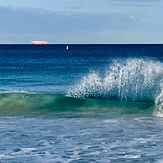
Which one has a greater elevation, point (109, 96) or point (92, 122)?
point (109, 96)

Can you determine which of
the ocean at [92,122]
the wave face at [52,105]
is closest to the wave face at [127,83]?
→ the ocean at [92,122]

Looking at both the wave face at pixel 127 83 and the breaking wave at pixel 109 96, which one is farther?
the wave face at pixel 127 83

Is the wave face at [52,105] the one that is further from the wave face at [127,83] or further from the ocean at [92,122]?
the wave face at [127,83]

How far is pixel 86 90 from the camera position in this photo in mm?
29297

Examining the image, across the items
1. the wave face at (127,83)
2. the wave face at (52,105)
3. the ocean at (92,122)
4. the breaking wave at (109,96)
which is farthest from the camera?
the wave face at (127,83)

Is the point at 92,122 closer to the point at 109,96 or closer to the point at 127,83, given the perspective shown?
the point at 109,96

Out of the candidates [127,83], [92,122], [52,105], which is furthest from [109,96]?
[92,122]

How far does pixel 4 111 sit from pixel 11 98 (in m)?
3.97

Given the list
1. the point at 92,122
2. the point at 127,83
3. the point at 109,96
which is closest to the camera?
the point at 92,122

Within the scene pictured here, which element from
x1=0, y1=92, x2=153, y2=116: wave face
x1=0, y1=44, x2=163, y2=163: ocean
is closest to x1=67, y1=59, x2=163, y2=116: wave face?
x1=0, y1=44, x2=163, y2=163: ocean

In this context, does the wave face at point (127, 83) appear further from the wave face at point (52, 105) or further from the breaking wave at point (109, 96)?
the wave face at point (52, 105)

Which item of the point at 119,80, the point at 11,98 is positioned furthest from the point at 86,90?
the point at 11,98

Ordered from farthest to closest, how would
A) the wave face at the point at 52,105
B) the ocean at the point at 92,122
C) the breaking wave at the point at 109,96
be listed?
the breaking wave at the point at 109,96 < the wave face at the point at 52,105 < the ocean at the point at 92,122

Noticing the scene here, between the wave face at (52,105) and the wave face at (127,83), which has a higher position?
the wave face at (127,83)
